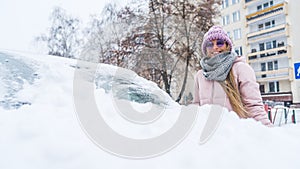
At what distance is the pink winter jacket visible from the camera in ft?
5.57

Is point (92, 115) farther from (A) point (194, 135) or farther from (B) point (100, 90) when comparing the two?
Answer: (A) point (194, 135)

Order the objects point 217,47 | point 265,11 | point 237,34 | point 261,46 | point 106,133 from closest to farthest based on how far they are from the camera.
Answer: point 106,133 < point 217,47 < point 265,11 < point 261,46 < point 237,34

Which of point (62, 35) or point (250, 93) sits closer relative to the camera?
point (250, 93)

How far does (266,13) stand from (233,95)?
2493cm

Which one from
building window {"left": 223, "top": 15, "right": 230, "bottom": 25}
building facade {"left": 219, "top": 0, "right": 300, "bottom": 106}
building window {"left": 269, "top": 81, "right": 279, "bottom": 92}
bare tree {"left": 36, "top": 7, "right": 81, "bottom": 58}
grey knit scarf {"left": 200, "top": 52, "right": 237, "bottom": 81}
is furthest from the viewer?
building window {"left": 223, "top": 15, "right": 230, "bottom": 25}

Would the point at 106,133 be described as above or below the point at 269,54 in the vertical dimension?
below

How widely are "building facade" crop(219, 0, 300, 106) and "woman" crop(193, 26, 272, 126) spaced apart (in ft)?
70.7

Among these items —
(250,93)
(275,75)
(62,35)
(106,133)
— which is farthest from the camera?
(275,75)

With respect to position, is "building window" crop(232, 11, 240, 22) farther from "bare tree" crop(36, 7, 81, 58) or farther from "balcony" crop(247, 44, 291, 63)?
"bare tree" crop(36, 7, 81, 58)

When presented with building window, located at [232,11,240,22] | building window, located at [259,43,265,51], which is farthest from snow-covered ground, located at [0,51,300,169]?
building window, located at [232,11,240,22]

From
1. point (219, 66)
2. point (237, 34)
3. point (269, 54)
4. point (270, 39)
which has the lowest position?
point (219, 66)

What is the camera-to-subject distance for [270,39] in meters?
24.0

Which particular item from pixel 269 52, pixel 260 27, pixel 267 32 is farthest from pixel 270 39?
pixel 260 27

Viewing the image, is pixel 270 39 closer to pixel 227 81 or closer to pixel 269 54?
pixel 269 54
